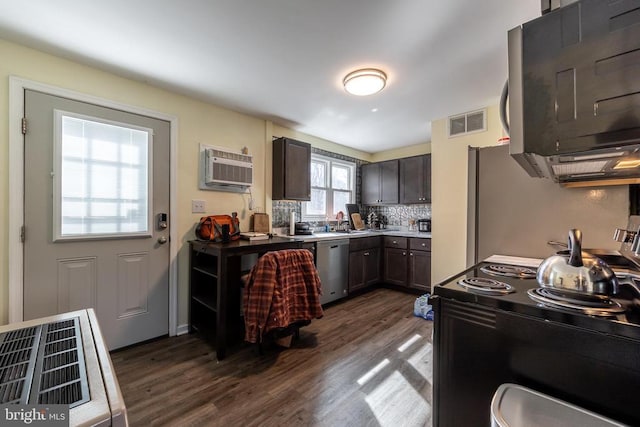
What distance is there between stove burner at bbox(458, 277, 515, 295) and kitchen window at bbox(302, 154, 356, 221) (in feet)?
9.79

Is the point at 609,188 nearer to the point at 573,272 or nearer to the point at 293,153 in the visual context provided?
the point at 573,272

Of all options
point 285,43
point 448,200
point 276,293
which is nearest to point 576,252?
point 276,293

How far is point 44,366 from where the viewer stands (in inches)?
25.5

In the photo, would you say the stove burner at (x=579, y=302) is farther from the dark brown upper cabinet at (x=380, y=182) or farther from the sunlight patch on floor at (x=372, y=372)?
the dark brown upper cabinet at (x=380, y=182)

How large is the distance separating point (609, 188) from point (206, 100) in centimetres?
322

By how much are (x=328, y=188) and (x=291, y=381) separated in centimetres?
297

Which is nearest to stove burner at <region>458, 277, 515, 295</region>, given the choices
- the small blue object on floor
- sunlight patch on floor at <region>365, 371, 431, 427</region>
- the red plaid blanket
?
sunlight patch on floor at <region>365, 371, 431, 427</region>

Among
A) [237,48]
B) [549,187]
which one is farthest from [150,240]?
[549,187]

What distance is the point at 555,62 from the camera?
0.75 m

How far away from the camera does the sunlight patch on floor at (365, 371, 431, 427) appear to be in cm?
151

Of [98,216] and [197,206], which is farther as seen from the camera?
[197,206]

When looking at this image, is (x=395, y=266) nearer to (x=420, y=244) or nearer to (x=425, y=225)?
(x=420, y=244)

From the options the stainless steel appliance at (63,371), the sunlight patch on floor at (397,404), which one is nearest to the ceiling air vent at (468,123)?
the sunlight patch on floor at (397,404)

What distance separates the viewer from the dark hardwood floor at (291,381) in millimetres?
1536
